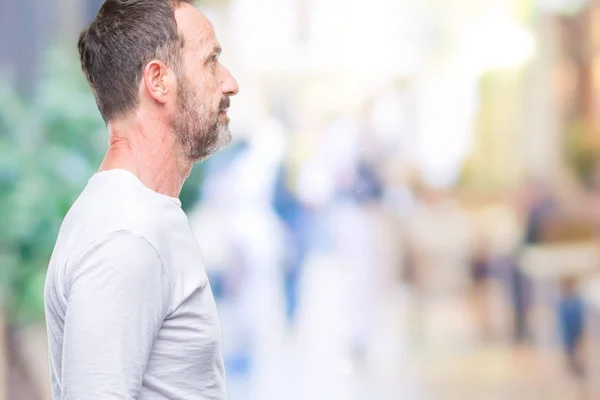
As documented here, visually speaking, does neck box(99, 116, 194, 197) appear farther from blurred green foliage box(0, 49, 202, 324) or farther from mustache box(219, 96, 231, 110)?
blurred green foliage box(0, 49, 202, 324)

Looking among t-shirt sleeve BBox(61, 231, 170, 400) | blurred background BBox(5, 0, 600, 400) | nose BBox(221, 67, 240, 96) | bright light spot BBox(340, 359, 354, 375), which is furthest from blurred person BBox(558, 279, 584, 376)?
t-shirt sleeve BBox(61, 231, 170, 400)

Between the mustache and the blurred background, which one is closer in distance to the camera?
the mustache

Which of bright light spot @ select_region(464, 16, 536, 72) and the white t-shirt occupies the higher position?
bright light spot @ select_region(464, 16, 536, 72)

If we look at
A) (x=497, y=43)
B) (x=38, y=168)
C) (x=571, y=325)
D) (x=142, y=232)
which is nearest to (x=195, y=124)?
(x=142, y=232)

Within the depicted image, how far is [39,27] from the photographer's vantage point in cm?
326

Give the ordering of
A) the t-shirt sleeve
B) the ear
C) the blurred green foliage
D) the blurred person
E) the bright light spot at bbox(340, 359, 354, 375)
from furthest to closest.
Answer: the blurred person
the bright light spot at bbox(340, 359, 354, 375)
the blurred green foliage
the ear
the t-shirt sleeve

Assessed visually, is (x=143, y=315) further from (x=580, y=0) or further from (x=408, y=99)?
(x=580, y=0)

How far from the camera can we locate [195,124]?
0.96 meters

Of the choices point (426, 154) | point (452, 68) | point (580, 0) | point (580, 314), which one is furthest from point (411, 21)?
point (580, 314)

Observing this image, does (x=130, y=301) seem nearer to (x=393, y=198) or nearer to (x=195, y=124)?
(x=195, y=124)

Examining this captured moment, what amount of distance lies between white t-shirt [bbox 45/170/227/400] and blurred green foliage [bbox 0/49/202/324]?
219 centimetres

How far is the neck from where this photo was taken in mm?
932

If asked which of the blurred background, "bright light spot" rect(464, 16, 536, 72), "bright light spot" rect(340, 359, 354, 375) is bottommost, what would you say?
"bright light spot" rect(340, 359, 354, 375)

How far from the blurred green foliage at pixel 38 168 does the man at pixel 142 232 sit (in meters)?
2.13
